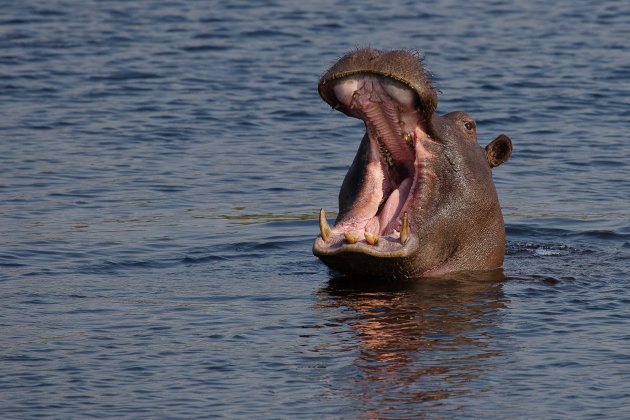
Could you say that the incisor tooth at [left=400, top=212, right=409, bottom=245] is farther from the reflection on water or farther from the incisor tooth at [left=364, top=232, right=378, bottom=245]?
the reflection on water

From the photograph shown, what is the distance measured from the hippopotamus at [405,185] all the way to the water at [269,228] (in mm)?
317

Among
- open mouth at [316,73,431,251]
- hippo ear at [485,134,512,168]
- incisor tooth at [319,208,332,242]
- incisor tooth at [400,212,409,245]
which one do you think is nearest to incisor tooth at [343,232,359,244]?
open mouth at [316,73,431,251]

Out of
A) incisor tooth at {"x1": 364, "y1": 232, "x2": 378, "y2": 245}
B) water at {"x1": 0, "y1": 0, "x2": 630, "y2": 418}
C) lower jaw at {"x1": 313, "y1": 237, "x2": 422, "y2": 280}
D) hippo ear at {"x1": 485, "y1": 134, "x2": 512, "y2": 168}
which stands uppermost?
hippo ear at {"x1": 485, "y1": 134, "x2": 512, "y2": 168}

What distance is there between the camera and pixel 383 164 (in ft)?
30.9

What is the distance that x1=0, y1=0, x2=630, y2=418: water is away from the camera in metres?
7.26

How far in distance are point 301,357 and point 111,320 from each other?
162 cm

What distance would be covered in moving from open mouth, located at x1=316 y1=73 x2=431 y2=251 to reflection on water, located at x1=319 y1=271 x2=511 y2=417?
19.7 inches

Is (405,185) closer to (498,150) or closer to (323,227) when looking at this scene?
(323,227)

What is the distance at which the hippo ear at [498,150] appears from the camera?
1008 cm

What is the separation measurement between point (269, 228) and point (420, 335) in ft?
13.2

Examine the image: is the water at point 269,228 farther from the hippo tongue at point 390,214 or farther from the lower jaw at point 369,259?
the hippo tongue at point 390,214

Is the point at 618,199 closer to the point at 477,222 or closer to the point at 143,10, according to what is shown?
the point at 477,222

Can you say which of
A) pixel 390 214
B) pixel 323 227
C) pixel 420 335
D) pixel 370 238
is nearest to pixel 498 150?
pixel 390 214

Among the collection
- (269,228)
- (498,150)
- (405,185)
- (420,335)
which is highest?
(498,150)
